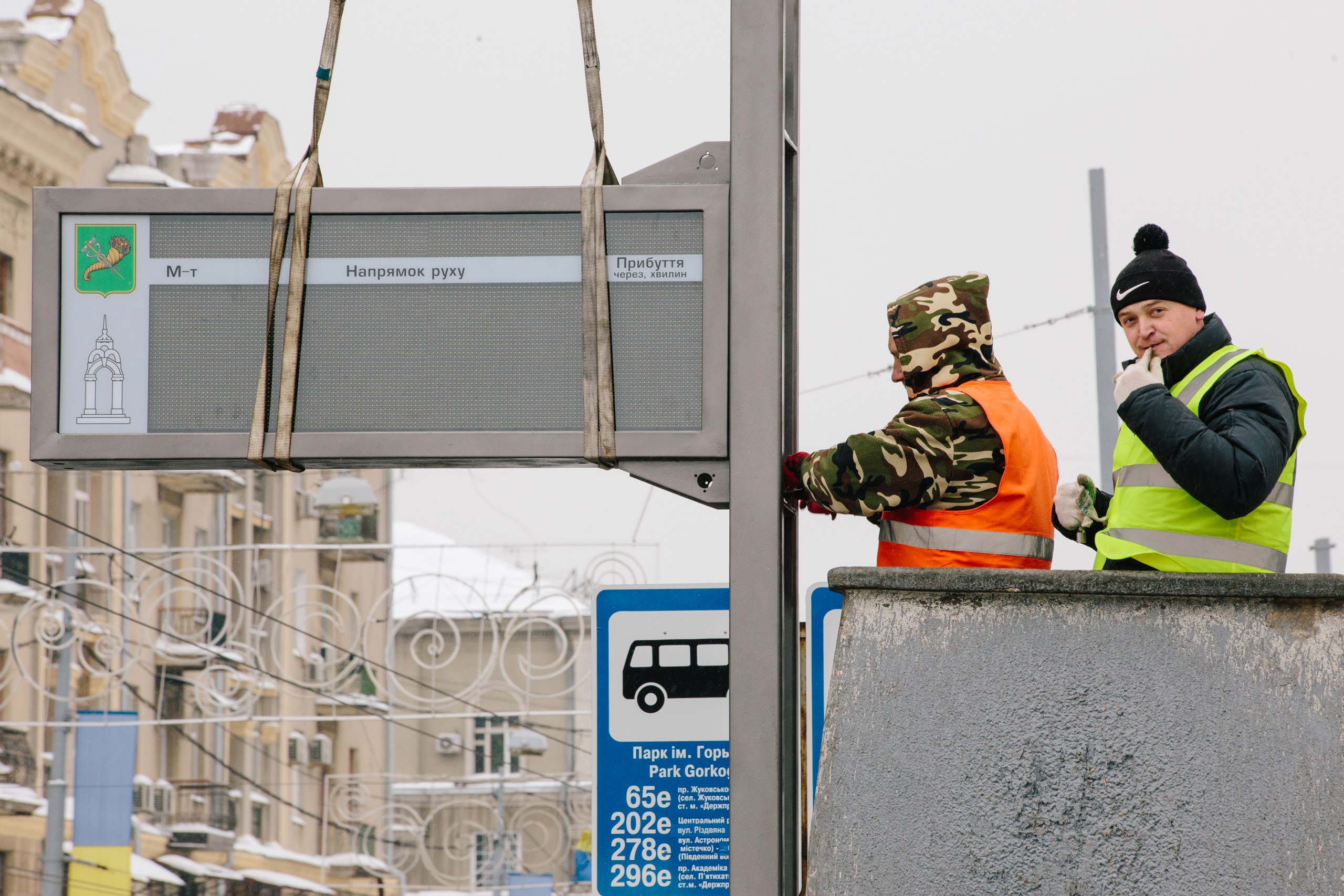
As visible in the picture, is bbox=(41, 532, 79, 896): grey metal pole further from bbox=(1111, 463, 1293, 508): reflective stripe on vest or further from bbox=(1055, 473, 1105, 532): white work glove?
bbox=(1111, 463, 1293, 508): reflective stripe on vest

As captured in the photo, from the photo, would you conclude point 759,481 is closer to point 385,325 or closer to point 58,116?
point 385,325

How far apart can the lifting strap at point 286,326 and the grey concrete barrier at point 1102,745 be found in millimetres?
1160

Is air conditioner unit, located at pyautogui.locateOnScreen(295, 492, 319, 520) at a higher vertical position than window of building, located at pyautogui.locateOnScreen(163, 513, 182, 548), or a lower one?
higher

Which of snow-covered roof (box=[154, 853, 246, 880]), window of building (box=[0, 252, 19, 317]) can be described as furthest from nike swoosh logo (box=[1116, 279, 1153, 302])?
snow-covered roof (box=[154, 853, 246, 880])

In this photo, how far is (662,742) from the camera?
3.45 meters

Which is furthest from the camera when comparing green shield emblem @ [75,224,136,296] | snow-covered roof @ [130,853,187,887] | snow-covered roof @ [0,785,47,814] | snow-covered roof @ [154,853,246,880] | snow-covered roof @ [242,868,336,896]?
snow-covered roof @ [242,868,336,896]

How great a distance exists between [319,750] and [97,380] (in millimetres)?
33788

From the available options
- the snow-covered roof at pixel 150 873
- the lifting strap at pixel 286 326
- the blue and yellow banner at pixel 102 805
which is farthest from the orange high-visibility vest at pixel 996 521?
the snow-covered roof at pixel 150 873

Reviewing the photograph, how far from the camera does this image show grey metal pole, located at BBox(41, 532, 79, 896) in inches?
589

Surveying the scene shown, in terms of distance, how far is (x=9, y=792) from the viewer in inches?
797

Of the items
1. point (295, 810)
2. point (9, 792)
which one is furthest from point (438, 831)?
point (9, 792)

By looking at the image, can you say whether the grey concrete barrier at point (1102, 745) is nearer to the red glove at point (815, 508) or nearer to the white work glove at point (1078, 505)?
the red glove at point (815, 508)

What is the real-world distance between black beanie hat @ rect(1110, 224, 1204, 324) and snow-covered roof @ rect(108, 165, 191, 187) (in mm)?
21691

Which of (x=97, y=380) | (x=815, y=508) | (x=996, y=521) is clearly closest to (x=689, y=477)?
(x=815, y=508)
